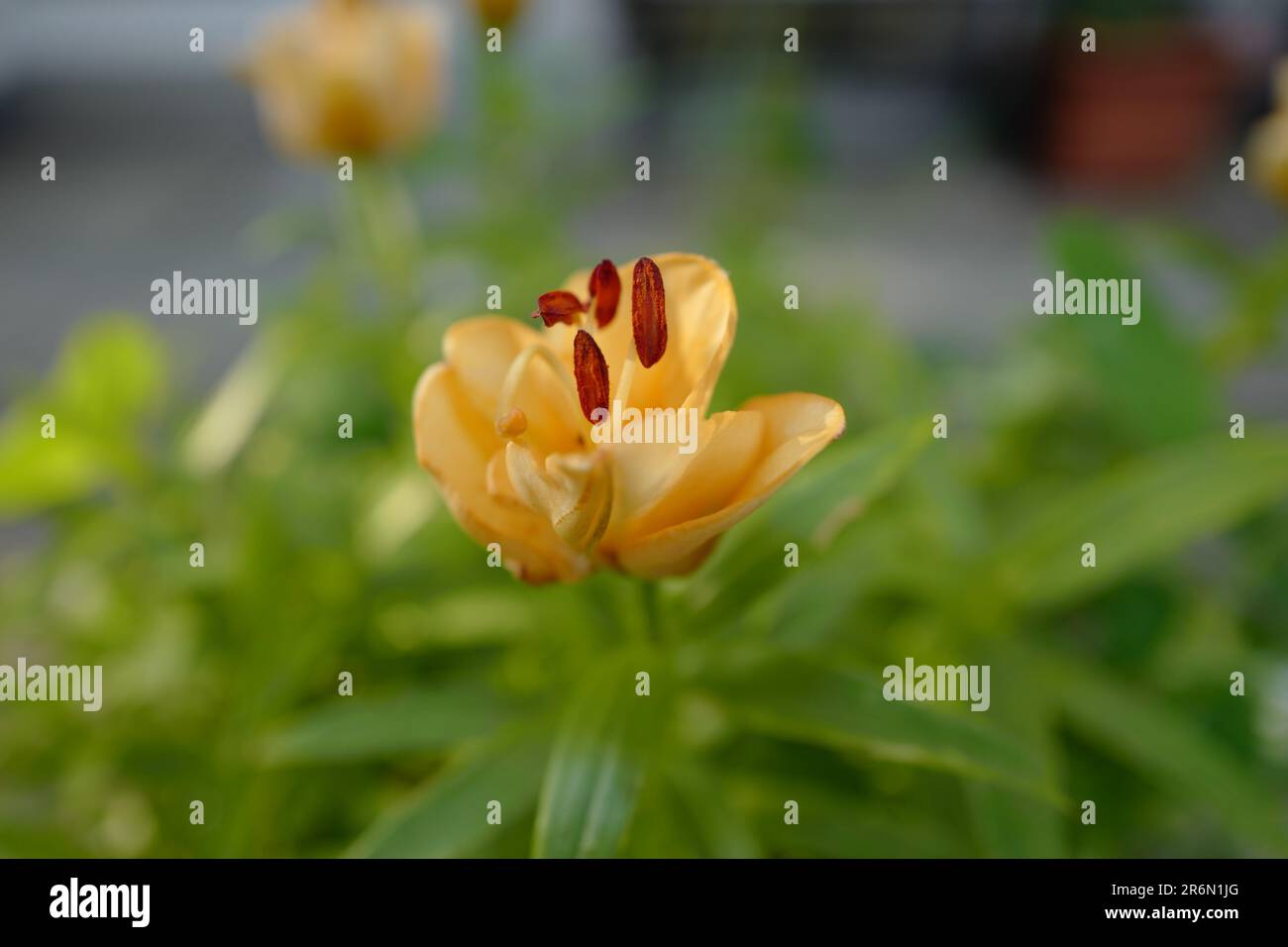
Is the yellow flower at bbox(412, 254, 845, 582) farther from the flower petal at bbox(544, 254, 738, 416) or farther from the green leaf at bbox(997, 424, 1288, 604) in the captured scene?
the green leaf at bbox(997, 424, 1288, 604)

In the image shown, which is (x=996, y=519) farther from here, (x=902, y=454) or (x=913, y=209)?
(x=913, y=209)

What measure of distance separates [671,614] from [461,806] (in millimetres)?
106

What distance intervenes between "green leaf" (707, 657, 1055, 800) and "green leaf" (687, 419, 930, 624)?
0.10 ft

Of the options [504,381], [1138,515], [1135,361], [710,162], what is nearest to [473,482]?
[504,381]

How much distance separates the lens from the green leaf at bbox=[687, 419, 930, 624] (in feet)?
1.38

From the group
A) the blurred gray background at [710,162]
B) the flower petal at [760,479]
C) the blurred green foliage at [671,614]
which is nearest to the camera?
the flower petal at [760,479]

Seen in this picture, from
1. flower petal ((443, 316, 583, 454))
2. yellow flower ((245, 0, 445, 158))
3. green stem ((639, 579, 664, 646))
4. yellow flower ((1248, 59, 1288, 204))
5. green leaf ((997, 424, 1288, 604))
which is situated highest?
yellow flower ((245, 0, 445, 158))

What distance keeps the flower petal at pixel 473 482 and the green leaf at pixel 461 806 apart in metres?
0.11

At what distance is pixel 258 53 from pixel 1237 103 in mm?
2318

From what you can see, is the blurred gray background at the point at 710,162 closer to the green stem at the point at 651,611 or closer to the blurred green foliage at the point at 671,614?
the blurred green foliage at the point at 671,614

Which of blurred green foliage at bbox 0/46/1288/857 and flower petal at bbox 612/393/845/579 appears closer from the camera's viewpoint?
flower petal at bbox 612/393/845/579

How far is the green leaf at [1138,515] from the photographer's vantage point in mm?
511

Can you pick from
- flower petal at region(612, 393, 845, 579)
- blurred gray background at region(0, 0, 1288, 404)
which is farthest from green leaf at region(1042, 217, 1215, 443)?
blurred gray background at region(0, 0, 1288, 404)

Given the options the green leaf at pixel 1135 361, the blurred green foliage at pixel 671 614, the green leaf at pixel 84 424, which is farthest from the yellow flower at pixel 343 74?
the green leaf at pixel 1135 361
